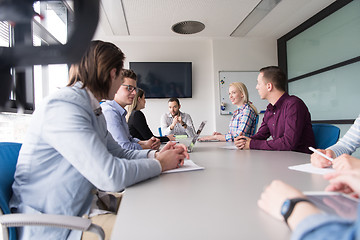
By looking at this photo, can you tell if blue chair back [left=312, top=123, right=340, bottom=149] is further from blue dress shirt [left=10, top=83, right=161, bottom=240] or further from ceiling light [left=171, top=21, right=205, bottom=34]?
ceiling light [left=171, top=21, right=205, bottom=34]

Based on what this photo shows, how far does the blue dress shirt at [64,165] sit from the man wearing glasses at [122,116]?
799 millimetres

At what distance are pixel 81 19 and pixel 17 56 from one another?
0.31ft

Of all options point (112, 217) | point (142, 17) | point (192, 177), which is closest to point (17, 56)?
point (192, 177)

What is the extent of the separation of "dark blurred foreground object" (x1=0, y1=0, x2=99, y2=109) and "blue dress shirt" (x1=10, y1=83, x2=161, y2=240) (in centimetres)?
46

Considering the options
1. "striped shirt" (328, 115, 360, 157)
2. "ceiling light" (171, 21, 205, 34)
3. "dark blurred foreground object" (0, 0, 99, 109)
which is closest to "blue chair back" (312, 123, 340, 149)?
"striped shirt" (328, 115, 360, 157)

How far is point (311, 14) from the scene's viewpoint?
4141mm

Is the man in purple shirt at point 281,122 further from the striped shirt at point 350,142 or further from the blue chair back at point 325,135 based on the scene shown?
the striped shirt at point 350,142

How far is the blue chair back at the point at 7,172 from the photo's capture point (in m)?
0.77

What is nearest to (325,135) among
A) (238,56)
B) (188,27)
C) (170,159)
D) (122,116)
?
(170,159)

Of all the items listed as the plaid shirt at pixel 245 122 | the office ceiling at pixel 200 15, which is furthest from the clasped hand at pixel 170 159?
the office ceiling at pixel 200 15

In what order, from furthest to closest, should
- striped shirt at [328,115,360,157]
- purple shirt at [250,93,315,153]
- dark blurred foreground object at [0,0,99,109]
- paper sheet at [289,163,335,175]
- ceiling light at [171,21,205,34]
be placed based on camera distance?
ceiling light at [171,21,205,34]
purple shirt at [250,93,315,153]
striped shirt at [328,115,360,157]
paper sheet at [289,163,335,175]
dark blurred foreground object at [0,0,99,109]

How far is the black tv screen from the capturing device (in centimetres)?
488

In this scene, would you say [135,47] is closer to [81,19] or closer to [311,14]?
[311,14]

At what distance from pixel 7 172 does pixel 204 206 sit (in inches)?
31.9
